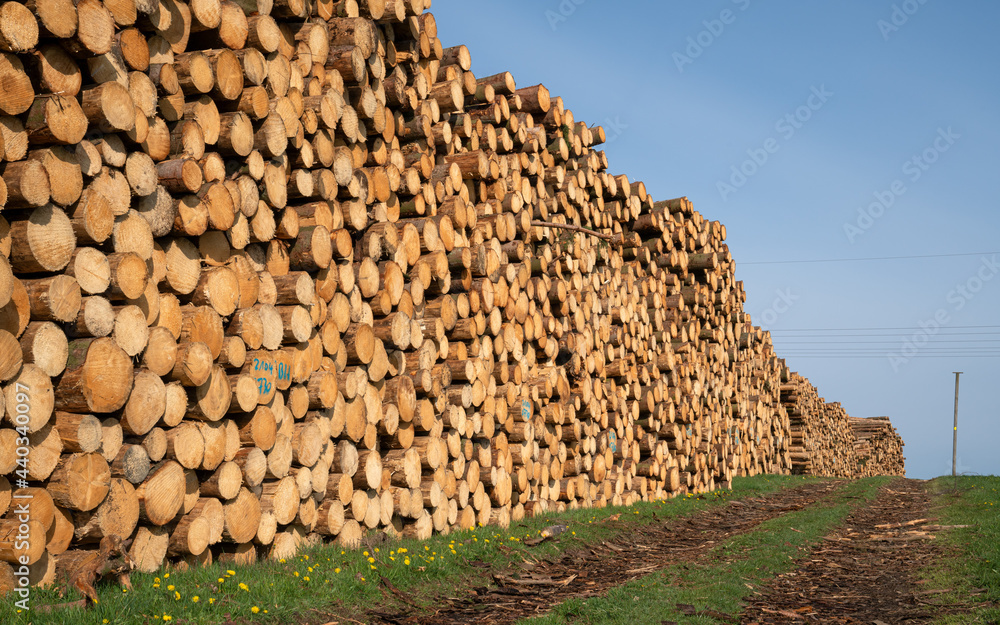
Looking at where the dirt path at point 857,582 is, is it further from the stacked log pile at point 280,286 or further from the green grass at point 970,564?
the stacked log pile at point 280,286

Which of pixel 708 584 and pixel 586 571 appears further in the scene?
pixel 586 571

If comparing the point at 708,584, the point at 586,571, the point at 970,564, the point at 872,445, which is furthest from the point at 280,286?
the point at 872,445

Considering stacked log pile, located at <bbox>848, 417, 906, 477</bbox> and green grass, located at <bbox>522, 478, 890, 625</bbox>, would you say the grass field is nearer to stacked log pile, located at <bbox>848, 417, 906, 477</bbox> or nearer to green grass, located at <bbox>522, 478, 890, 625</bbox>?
green grass, located at <bbox>522, 478, 890, 625</bbox>

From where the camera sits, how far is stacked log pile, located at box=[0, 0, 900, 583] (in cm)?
367

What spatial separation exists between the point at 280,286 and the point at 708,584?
12.4 ft

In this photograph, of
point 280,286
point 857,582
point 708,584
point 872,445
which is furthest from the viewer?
point 872,445

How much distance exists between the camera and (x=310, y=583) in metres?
4.65

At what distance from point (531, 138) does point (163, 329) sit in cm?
628

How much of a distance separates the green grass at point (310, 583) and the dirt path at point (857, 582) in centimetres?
201

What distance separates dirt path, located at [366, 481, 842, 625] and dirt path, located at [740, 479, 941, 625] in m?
1.06

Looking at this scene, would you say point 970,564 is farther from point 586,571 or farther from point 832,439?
point 832,439

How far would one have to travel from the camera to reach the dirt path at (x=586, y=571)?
506cm

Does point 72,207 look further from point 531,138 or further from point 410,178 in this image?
point 531,138

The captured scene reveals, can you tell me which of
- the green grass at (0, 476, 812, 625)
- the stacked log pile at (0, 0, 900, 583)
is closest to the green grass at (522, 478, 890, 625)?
the green grass at (0, 476, 812, 625)
